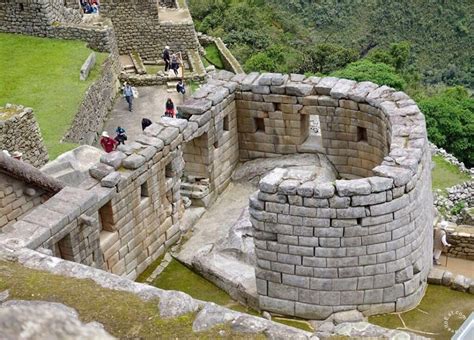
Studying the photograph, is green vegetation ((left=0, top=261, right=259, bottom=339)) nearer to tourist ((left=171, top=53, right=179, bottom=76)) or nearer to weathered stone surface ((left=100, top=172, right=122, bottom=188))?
weathered stone surface ((left=100, top=172, right=122, bottom=188))

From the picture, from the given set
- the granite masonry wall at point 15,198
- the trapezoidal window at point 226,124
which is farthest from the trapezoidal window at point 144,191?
the trapezoidal window at point 226,124

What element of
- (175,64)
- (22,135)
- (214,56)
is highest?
(22,135)

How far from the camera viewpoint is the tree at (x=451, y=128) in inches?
1083

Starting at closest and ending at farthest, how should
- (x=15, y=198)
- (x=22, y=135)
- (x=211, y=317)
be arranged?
(x=211, y=317) → (x=15, y=198) → (x=22, y=135)

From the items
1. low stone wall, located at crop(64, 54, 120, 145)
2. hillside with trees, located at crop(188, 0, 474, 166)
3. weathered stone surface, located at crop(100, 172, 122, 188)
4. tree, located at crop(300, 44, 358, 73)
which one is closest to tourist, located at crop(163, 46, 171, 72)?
low stone wall, located at crop(64, 54, 120, 145)

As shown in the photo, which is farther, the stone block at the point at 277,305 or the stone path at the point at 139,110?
the stone path at the point at 139,110

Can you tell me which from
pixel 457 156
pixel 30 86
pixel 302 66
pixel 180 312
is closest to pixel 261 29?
pixel 302 66

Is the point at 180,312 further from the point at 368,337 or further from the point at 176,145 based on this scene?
the point at 176,145

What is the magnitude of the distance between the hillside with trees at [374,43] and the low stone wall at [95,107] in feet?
27.8

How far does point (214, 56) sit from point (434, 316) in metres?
22.3

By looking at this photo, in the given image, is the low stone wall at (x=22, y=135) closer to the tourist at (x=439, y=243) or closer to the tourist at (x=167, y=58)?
the tourist at (x=439, y=243)

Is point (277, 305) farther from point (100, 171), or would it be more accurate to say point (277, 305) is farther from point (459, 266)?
point (459, 266)

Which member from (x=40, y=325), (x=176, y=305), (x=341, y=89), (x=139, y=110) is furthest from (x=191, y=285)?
(x=139, y=110)

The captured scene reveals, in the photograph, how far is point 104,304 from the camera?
7.26m
